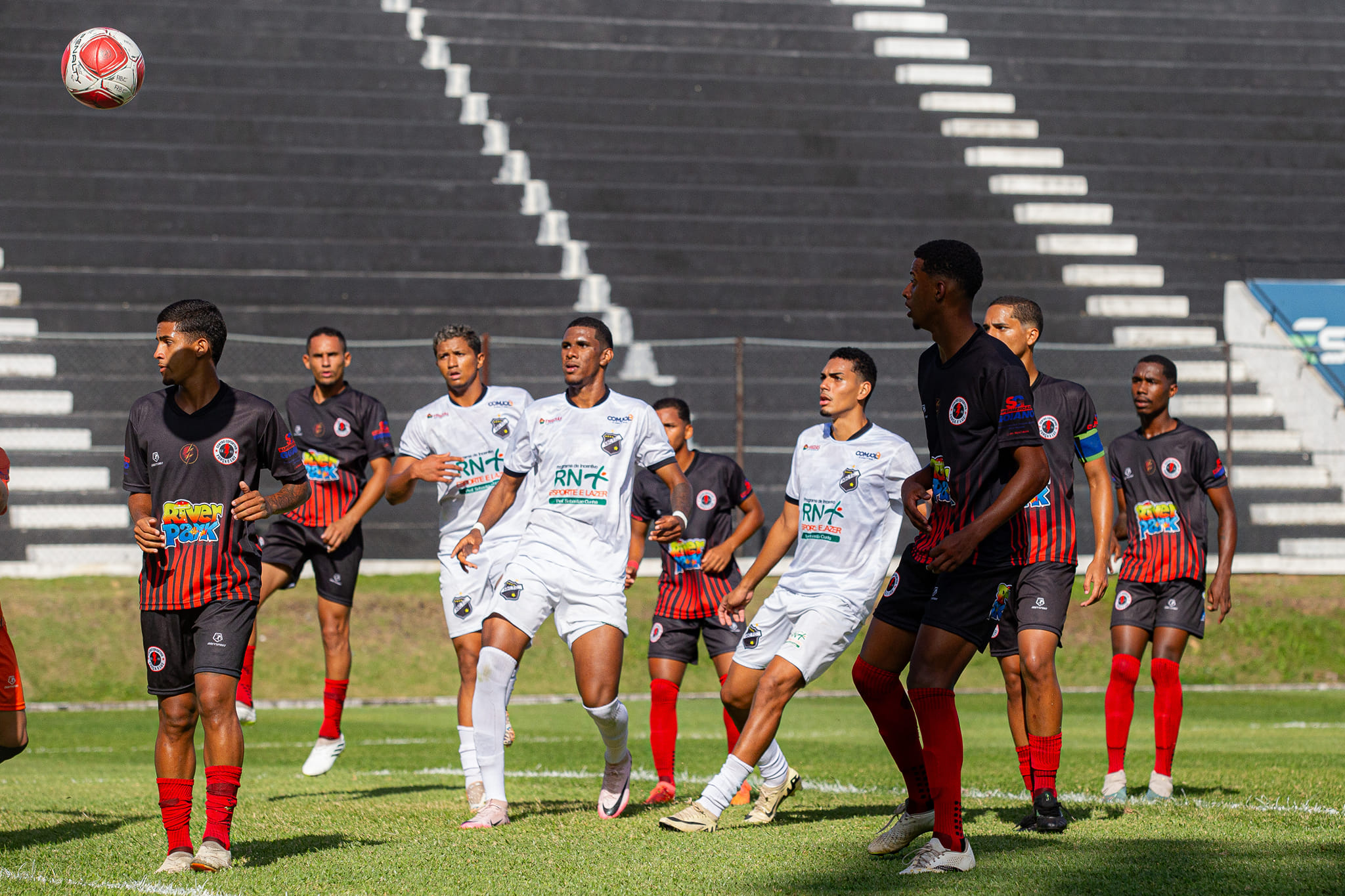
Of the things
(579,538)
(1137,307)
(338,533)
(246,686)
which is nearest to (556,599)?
(579,538)

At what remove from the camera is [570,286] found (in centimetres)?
2039

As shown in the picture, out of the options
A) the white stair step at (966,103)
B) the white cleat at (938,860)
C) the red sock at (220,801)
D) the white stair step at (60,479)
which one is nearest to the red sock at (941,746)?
the white cleat at (938,860)

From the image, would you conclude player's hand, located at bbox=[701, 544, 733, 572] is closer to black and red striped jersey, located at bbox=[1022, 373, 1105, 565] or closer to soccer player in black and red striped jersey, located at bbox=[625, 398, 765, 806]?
soccer player in black and red striped jersey, located at bbox=[625, 398, 765, 806]

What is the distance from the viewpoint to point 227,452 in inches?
238

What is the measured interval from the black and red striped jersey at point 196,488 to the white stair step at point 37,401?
12.3 meters

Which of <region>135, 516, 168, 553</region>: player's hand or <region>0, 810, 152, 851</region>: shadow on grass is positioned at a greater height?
<region>135, 516, 168, 553</region>: player's hand

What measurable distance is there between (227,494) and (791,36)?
21550 millimetres

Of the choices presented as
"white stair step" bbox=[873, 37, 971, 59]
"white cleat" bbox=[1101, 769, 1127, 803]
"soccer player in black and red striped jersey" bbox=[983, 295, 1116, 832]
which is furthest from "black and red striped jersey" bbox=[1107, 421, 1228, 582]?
"white stair step" bbox=[873, 37, 971, 59]

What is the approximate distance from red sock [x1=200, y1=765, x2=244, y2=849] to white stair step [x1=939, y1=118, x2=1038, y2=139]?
20679mm

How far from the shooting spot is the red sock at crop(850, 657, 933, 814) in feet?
20.4

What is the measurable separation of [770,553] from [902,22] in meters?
20.9

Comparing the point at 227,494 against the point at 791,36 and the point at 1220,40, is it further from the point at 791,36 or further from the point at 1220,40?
the point at 1220,40

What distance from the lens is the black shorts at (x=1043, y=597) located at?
283 inches

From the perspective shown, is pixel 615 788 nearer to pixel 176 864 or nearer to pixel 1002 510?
pixel 176 864
